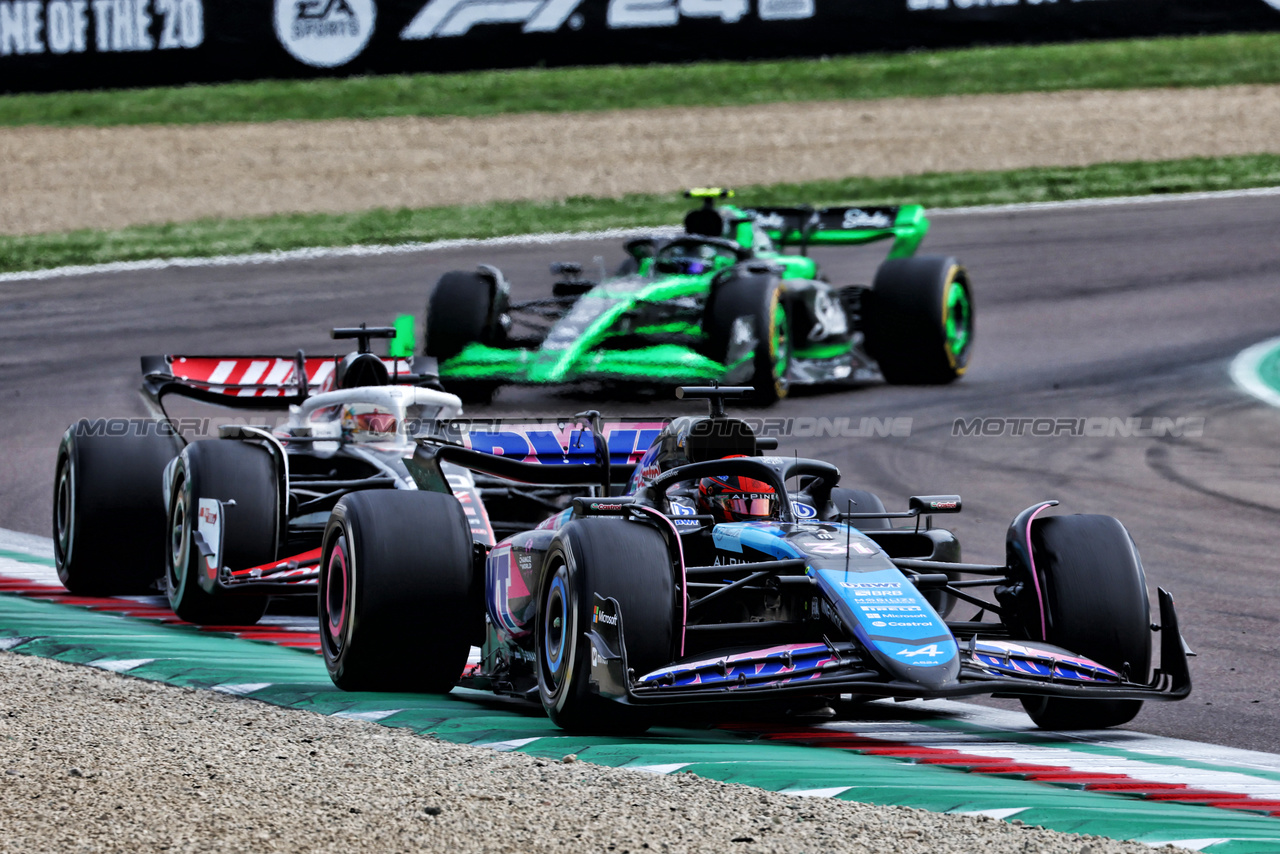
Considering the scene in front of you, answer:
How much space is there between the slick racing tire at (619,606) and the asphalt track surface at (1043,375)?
2065mm

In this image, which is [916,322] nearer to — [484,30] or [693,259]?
[693,259]

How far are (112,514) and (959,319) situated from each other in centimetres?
909

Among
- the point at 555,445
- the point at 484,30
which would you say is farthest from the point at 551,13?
the point at 555,445

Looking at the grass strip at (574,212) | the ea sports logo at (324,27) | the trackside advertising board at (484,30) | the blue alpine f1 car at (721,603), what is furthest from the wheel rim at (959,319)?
the ea sports logo at (324,27)

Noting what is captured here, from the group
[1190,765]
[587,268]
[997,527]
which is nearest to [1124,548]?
[1190,765]

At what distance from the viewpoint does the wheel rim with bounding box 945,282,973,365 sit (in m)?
16.8

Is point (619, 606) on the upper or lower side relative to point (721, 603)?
upper

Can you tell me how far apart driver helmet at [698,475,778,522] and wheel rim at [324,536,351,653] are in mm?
1411

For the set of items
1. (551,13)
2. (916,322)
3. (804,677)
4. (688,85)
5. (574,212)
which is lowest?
(804,677)

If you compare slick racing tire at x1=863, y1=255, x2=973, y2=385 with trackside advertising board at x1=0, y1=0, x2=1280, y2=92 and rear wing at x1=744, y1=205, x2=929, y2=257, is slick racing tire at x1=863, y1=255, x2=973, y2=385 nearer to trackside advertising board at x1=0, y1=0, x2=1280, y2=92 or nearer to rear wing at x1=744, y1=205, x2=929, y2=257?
rear wing at x1=744, y1=205, x2=929, y2=257

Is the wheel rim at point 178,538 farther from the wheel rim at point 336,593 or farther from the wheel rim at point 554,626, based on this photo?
the wheel rim at point 554,626

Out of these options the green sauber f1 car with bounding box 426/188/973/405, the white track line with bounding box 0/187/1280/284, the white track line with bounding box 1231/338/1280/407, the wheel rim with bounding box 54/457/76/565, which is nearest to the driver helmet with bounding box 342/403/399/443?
the wheel rim with bounding box 54/457/76/565

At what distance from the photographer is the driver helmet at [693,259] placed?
53.8 feet

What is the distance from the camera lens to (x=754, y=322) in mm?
15211
